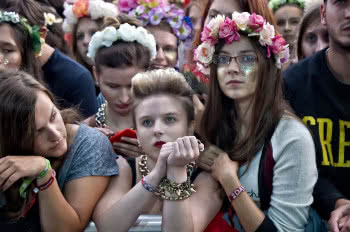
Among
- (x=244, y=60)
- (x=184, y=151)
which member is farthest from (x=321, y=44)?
(x=184, y=151)

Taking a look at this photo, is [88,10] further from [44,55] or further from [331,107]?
[331,107]

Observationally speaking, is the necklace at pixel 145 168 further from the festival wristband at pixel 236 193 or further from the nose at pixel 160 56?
the nose at pixel 160 56

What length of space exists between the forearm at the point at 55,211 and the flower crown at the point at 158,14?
7.26ft

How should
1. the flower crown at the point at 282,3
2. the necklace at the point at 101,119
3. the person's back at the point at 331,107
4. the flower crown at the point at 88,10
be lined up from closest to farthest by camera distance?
1. the person's back at the point at 331,107
2. the necklace at the point at 101,119
3. the flower crown at the point at 88,10
4. the flower crown at the point at 282,3

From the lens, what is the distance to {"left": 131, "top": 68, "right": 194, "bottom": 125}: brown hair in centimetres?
288

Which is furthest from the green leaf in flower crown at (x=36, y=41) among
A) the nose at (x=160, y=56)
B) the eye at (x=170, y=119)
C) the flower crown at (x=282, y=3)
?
the flower crown at (x=282, y=3)

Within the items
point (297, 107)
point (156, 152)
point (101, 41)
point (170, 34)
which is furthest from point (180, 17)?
point (156, 152)

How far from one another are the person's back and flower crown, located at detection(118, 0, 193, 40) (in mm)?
1679

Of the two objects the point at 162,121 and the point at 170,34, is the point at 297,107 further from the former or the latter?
the point at 170,34

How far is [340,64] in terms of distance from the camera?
10.4 feet

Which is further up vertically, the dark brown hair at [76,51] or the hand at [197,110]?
the dark brown hair at [76,51]

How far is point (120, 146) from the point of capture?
312cm

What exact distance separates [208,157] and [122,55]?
112 centimetres

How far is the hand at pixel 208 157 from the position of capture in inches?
111
